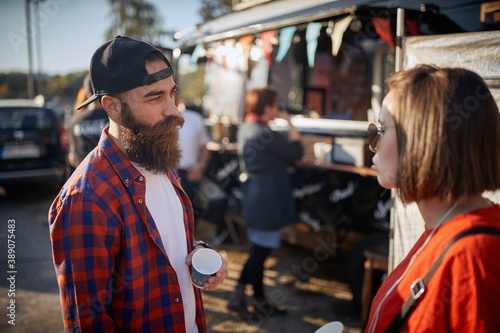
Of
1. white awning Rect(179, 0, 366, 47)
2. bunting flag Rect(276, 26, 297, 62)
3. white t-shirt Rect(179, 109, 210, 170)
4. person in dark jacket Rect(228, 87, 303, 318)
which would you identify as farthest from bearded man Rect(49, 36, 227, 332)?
white t-shirt Rect(179, 109, 210, 170)

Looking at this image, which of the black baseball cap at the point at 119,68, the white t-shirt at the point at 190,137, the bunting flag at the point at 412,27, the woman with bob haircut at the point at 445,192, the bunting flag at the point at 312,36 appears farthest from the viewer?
the white t-shirt at the point at 190,137

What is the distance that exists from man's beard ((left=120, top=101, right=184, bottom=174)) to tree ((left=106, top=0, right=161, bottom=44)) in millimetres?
19640

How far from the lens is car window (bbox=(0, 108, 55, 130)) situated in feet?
25.4

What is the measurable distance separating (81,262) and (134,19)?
20.9 meters

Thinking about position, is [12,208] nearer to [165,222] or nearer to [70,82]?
[165,222]

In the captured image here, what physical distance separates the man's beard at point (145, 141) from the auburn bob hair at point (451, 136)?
0.96 m

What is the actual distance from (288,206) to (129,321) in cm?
252

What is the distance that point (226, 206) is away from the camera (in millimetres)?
5805

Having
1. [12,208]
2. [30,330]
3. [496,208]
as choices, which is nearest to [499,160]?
[496,208]

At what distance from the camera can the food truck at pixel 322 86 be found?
354 cm

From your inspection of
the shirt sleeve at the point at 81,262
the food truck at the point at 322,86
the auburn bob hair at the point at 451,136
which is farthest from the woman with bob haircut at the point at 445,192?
the food truck at the point at 322,86

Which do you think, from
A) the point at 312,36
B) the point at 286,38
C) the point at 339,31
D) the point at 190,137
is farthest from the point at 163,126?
the point at 190,137

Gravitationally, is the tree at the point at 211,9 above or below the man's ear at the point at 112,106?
above

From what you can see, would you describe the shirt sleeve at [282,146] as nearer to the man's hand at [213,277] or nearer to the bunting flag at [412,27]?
the bunting flag at [412,27]
